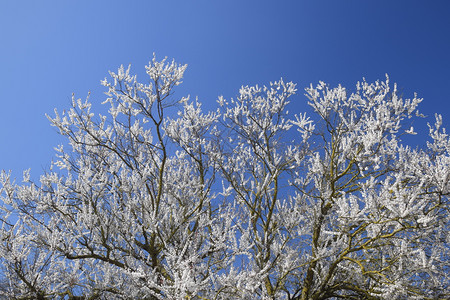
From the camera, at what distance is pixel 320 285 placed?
240 inches

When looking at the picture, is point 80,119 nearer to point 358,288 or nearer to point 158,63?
point 158,63

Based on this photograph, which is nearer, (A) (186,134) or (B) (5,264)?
(B) (5,264)

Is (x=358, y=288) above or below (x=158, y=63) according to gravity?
below

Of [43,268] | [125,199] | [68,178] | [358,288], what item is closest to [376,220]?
[358,288]

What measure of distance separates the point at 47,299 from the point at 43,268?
92 cm

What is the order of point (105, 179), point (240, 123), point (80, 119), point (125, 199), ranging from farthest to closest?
point (240, 123)
point (80, 119)
point (125, 199)
point (105, 179)

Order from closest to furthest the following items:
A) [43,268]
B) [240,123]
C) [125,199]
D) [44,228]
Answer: [43,268]
[44,228]
[125,199]
[240,123]

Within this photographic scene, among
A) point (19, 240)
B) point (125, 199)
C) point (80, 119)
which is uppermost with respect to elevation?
point (80, 119)

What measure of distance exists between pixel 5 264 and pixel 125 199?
2.16 metres

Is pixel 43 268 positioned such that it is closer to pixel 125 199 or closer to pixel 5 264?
pixel 5 264

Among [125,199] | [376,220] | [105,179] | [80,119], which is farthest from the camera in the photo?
[80,119]

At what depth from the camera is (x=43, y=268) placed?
4.85 metres

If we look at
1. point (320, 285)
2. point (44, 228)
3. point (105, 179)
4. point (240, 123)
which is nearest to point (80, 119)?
point (105, 179)

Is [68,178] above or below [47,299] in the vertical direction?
above
